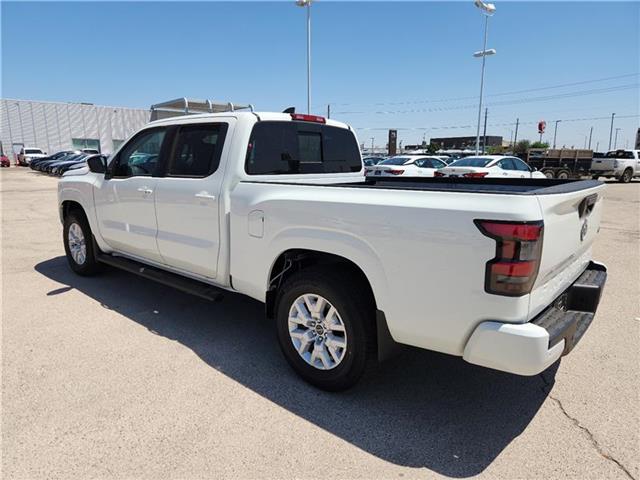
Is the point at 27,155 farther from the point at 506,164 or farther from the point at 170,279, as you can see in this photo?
the point at 170,279

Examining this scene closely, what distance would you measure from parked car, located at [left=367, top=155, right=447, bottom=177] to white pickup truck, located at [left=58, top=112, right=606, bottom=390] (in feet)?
39.9

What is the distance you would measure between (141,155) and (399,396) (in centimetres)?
350

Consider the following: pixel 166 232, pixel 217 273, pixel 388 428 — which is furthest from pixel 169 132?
pixel 388 428

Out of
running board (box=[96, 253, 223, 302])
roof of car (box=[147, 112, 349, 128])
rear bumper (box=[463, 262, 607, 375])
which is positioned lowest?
running board (box=[96, 253, 223, 302])

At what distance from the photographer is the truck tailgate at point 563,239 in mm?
2246

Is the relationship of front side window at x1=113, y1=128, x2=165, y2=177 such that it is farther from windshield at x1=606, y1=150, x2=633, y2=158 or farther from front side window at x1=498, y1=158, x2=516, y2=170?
windshield at x1=606, y1=150, x2=633, y2=158

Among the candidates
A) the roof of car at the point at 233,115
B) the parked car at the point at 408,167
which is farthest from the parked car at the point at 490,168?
the roof of car at the point at 233,115

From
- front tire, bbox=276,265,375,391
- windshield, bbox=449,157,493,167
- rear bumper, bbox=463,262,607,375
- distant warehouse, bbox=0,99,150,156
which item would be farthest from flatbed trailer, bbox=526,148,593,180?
distant warehouse, bbox=0,99,150,156

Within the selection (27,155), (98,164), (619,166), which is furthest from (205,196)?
(27,155)

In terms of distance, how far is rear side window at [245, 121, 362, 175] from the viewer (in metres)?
3.65

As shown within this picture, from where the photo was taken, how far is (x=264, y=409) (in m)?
2.84

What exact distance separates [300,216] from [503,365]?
59.4 inches

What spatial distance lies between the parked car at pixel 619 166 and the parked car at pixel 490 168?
14109mm

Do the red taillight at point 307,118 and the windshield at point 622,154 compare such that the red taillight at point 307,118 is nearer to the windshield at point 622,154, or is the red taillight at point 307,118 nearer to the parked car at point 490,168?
the parked car at point 490,168
